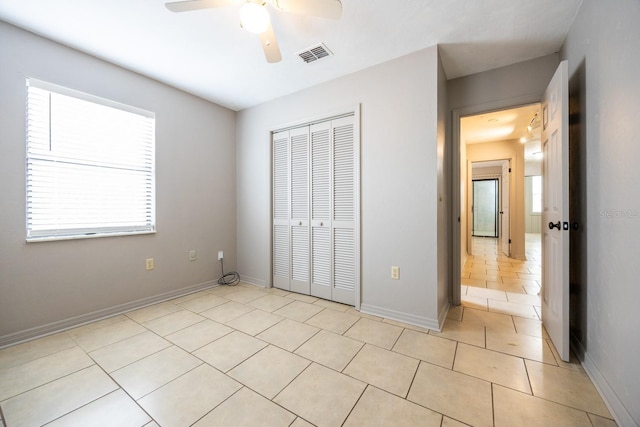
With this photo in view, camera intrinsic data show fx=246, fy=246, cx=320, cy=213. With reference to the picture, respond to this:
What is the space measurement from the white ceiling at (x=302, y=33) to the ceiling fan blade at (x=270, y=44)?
0.72 feet

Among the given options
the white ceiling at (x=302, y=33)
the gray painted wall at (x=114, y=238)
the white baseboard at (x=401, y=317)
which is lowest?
the white baseboard at (x=401, y=317)

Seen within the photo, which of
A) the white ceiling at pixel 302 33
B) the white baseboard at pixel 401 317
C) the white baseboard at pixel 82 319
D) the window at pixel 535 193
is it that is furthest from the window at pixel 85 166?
the window at pixel 535 193

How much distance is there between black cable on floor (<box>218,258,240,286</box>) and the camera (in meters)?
3.59

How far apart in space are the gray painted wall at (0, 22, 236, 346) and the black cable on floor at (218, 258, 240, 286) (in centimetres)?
12

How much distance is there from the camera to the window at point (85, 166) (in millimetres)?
2137

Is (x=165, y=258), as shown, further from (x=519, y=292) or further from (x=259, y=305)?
(x=519, y=292)

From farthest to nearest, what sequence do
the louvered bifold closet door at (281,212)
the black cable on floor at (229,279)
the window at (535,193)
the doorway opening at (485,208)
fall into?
1. the window at (535,193)
2. the doorway opening at (485,208)
3. the black cable on floor at (229,279)
4. the louvered bifold closet door at (281,212)

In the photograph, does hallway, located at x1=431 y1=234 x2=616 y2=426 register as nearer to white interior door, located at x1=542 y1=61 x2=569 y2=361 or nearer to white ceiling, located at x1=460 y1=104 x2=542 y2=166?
white interior door, located at x1=542 y1=61 x2=569 y2=361

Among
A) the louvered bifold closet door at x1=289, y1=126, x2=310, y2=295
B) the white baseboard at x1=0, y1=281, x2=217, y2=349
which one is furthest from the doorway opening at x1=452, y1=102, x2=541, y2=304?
the white baseboard at x1=0, y1=281, x2=217, y2=349

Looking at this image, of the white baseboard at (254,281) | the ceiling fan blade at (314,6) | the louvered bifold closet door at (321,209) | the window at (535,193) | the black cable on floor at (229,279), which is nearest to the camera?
the ceiling fan blade at (314,6)

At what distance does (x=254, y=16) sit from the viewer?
4.94 feet

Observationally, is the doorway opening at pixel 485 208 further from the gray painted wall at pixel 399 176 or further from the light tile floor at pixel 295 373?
the gray painted wall at pixel 399 176

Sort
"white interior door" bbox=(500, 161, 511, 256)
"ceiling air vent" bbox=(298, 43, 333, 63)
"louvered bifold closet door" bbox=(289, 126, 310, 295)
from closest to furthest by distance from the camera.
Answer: "ceiling air vent" bbox=(298, 43, 333, 63) → "louvered bifold closet door" bbox=(289, 126, 310, 295) → "white interior door" bbox=(500, 161, 511, 256)

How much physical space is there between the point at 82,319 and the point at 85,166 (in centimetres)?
146
